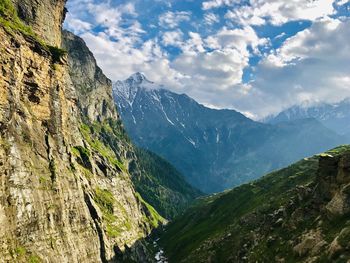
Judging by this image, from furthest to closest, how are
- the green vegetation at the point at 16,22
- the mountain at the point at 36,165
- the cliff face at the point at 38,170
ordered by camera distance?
the green vegetation at the point at 16,22
the mountain at the point at 36,165
the cliff face at the point at 38,170

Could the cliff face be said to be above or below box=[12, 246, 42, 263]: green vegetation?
above

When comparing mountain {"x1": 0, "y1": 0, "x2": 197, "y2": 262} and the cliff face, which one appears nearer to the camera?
the cliff face

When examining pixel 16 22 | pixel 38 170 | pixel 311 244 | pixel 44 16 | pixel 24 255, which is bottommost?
pixel 311 244

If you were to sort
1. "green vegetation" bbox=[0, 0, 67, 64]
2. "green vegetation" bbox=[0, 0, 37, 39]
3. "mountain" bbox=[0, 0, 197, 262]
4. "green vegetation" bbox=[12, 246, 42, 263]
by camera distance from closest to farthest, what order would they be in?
"green vegetation" bbox=[12, 246, 42, 263] → "mountain" bbox=[0, 0, 197, 262] → "green vegetation" bbox=[0, 0, 37, 39] → "green vegetation" bbox=[0, 0, 67, 64]

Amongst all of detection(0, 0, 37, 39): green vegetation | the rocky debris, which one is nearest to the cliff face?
detection(0, 0, 37, 39): green vegetation

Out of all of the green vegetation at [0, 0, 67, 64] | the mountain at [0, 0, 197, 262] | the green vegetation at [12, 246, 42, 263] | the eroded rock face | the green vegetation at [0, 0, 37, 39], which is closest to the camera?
the green vegetation at [12, 246, 42, 263]

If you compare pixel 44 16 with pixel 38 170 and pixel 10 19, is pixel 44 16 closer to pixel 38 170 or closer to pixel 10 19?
pixel 10 19

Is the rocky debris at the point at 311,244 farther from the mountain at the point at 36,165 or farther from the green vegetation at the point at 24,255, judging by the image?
the mountain at the point at 36,165

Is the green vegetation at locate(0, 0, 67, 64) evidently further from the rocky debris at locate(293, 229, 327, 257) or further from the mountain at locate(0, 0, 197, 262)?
the rocky debris at locate(293, 229, 327, 257)

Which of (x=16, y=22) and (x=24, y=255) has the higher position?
(x=16, y=22)

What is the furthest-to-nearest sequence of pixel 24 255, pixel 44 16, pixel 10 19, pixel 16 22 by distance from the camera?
1. pixel 44 16
2. pixel 16 22
3. pixel 10 19
4. pixel 24 255

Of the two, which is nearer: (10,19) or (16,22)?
(10,19)

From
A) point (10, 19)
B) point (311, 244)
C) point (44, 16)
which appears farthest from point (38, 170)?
point (311, 244)

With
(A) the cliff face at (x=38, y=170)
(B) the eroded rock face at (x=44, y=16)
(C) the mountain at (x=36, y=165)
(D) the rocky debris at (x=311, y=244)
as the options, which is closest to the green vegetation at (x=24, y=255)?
(C) the mountain at (x=36, y=165)
